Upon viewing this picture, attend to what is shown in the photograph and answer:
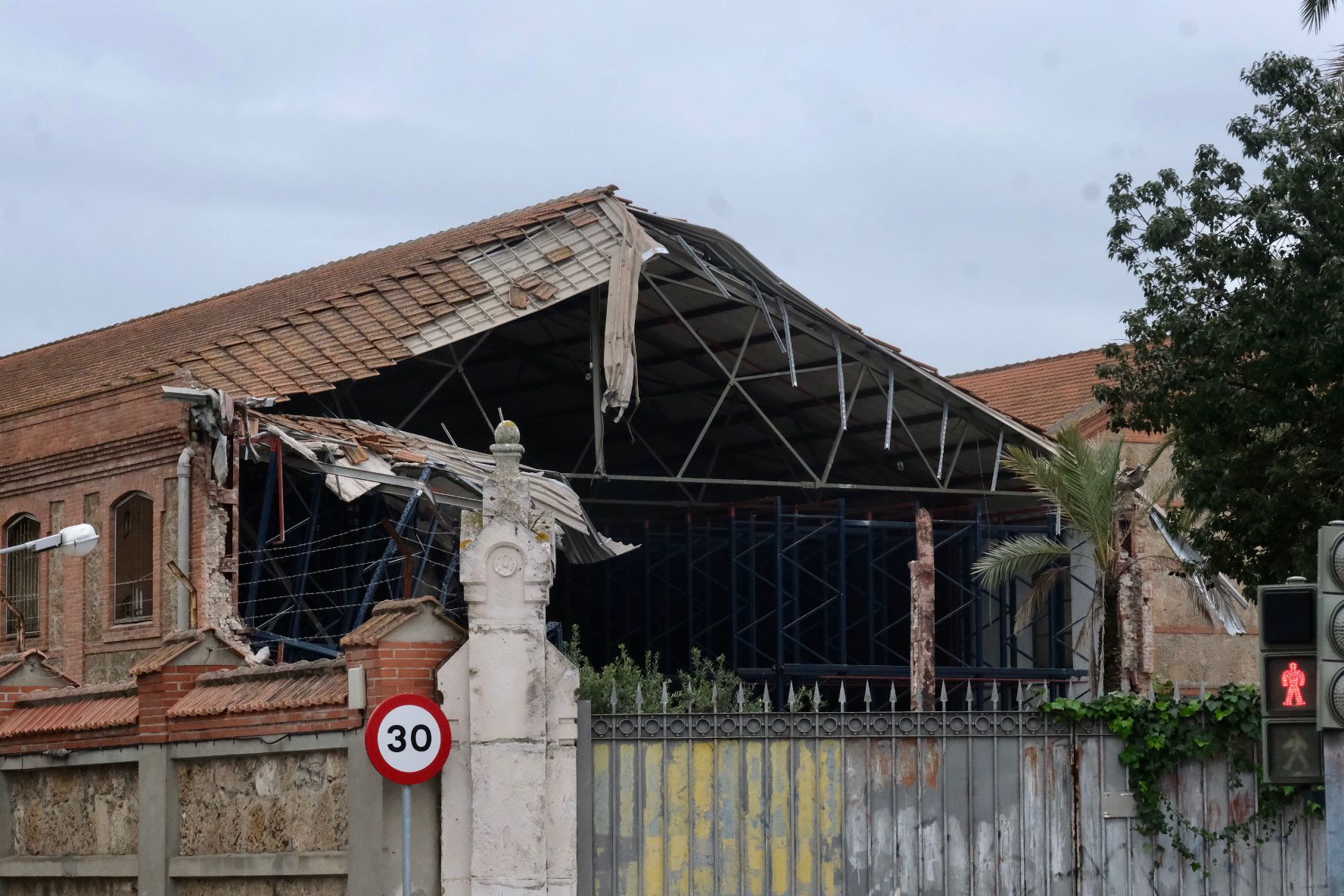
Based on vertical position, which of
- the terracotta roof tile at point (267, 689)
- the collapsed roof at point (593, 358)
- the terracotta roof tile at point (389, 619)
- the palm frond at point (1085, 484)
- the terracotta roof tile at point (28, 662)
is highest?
the collapsed roof at point (593, 358)

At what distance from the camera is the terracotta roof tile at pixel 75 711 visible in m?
15.4

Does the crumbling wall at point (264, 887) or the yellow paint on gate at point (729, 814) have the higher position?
the yellow paint on gate at point (729, 814)

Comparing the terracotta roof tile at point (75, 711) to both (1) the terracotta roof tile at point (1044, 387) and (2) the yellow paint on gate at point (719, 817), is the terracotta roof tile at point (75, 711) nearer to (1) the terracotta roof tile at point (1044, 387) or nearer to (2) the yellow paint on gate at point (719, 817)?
(2) the yellow paint on gate at point (719, 817)

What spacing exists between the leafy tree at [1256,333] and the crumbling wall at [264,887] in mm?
13270

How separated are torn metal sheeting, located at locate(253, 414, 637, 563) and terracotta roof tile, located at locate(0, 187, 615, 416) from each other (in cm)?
95

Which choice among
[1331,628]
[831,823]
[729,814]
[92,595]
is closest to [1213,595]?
[92,595]

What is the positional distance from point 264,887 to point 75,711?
11.0 feet

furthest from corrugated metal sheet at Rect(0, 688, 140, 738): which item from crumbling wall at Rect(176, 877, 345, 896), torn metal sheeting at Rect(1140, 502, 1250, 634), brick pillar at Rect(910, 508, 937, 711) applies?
torn metal sheeting at Rect(1140, 502, 1250, 634)

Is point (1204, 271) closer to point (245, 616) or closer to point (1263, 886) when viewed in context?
point (1263, 886)

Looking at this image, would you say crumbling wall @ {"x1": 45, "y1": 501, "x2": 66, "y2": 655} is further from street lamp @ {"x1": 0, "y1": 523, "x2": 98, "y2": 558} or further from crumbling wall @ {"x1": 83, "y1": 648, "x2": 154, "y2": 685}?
street lamp @ {"x1": 0, "y1": 523, "x2": 98, "y2": 558}

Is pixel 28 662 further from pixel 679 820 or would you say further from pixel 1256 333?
pixel 1256 333

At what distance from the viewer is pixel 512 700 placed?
12523mm

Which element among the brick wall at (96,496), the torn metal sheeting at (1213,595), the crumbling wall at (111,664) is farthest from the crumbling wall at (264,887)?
the torn metal sheeting at (1213,595)

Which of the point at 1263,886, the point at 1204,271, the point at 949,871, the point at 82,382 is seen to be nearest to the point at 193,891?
the point at 949,871
